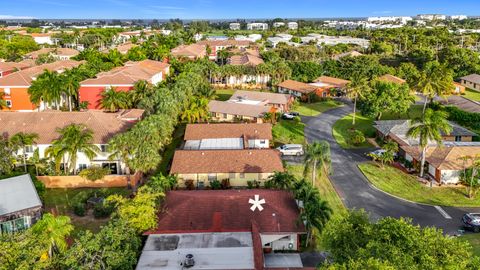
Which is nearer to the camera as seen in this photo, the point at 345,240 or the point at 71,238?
the point at 345,240

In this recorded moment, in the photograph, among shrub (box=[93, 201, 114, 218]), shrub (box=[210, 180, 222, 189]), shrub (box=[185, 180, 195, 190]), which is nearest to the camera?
shrub (box=[93, 201, 114, 218])

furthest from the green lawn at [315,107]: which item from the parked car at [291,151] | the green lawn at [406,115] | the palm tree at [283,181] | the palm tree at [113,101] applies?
the palm tree at [283,181]

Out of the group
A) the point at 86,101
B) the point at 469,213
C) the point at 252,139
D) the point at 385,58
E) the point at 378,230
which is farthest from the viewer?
the point at 385,58

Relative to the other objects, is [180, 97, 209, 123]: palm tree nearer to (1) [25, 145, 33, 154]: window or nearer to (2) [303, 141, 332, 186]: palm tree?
(1) [25, 145, 33, 154]: window

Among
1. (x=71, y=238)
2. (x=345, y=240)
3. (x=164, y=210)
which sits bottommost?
(x=71, y=238)

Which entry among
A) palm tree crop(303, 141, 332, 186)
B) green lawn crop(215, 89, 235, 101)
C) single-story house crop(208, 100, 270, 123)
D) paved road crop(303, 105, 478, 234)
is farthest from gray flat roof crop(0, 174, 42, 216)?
green lawn crop(215, 89, 235, 101)

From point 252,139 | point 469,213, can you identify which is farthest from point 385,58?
point 469,213

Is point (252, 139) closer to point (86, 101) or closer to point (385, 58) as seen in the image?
point (86, 101)
